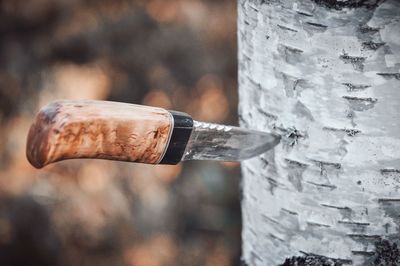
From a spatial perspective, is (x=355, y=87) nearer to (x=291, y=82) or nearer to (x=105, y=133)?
(x=291, y=82)

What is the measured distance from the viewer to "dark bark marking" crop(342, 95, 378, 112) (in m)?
0.62

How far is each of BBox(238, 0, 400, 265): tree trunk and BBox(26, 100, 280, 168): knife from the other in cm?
5

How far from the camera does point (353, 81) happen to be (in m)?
0.61

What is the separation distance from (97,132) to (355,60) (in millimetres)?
288

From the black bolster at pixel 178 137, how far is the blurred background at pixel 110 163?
1448 mm

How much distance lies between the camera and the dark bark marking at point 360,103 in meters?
0.62

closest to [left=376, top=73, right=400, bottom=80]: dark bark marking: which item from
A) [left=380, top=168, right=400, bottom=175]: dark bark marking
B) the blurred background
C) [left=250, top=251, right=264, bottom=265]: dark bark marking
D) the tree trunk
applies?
the tree trunk

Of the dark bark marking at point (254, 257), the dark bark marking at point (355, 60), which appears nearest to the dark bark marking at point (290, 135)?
the dark bark marking at point (355, 60)

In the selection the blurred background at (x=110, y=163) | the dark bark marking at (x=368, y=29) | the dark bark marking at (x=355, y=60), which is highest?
the dark bark marking at (x=368, y=29)

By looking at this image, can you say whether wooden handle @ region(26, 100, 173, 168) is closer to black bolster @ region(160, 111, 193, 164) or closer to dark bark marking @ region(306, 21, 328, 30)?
black bolster @ region(160, 111, 193, 164)

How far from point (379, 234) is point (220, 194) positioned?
1.44 meters

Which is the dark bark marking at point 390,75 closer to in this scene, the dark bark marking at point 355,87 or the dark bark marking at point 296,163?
the dark bark marking at point 355,87

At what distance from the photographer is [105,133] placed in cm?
57

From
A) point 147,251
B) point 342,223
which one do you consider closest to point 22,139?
point 147,251
